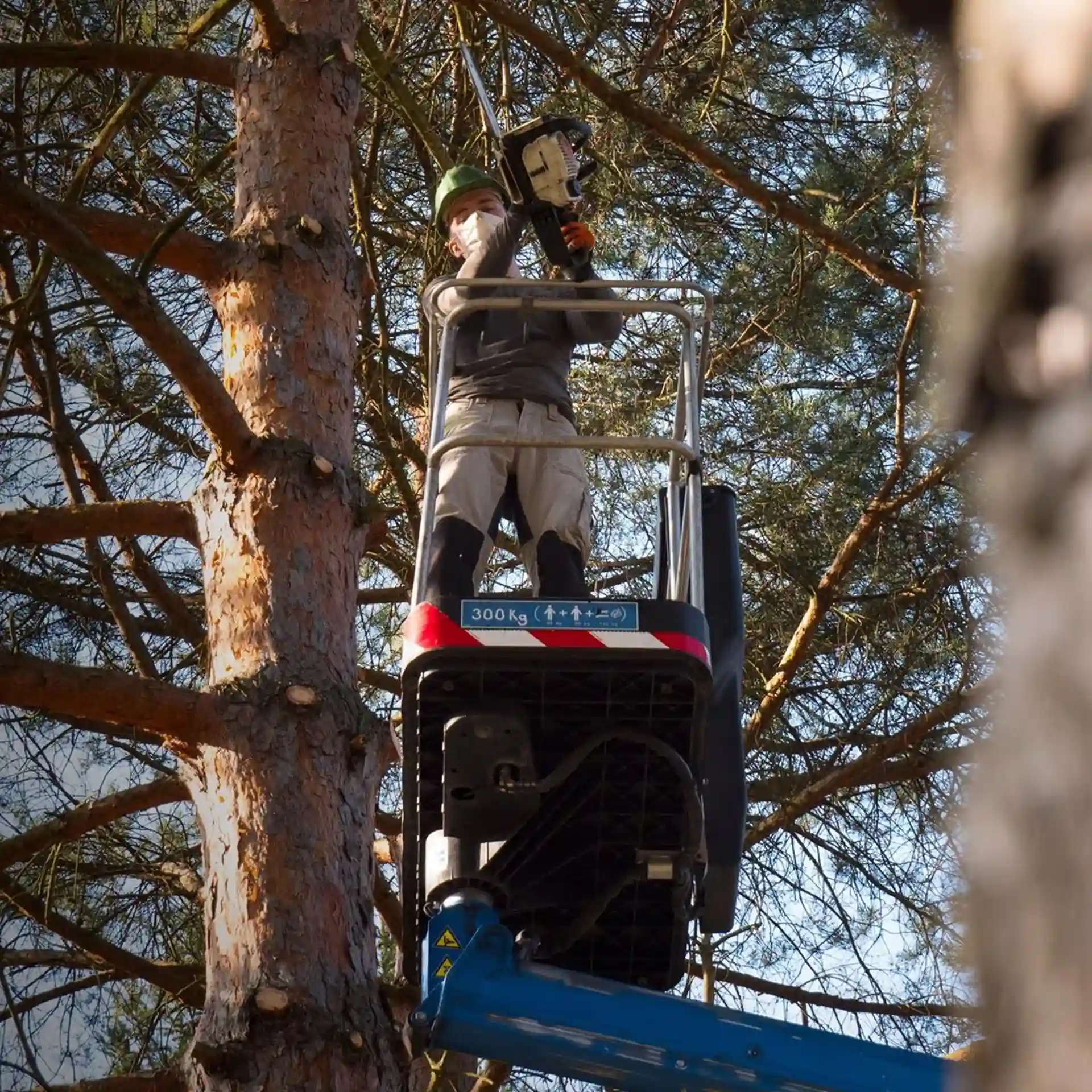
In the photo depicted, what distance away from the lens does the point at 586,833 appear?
132 inches

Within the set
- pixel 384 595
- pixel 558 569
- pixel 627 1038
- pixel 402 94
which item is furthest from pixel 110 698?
pixel 402 94

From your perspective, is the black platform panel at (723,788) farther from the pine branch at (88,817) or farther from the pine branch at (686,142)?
the pine branch at (686,142)

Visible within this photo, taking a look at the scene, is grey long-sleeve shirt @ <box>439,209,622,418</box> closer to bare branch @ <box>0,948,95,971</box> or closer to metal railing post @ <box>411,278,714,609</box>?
metal railing post @ <box>411,278,714,609</box>

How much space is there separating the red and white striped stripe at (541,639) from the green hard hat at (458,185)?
1.64 metres

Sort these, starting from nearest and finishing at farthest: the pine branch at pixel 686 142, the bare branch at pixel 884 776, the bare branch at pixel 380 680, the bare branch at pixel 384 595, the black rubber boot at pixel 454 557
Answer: the black rubber boot at pixel 454 557, the pine branch at pixel 686 142, the bare branch at pixel 380 680, the bare branch at pixel 884 776, the bare branch at pixel 384 595

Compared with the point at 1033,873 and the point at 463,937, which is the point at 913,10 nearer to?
the point at 1033,873

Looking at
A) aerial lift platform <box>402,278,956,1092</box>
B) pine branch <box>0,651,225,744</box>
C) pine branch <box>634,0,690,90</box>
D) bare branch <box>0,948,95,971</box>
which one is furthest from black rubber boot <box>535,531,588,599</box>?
pine branch <box>634,0,690,90</box>

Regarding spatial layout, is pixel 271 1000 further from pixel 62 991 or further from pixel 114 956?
pixel 62 991

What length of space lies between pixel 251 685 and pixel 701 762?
953 millimetres

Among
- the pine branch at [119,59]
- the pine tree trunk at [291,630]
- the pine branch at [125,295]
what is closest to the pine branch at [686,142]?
the pine tree trunk at [291,630]

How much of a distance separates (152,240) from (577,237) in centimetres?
107

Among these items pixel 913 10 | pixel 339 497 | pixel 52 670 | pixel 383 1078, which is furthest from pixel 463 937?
pixel 913 10

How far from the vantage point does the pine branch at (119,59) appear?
13.0 ft

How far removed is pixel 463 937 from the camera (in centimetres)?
311
